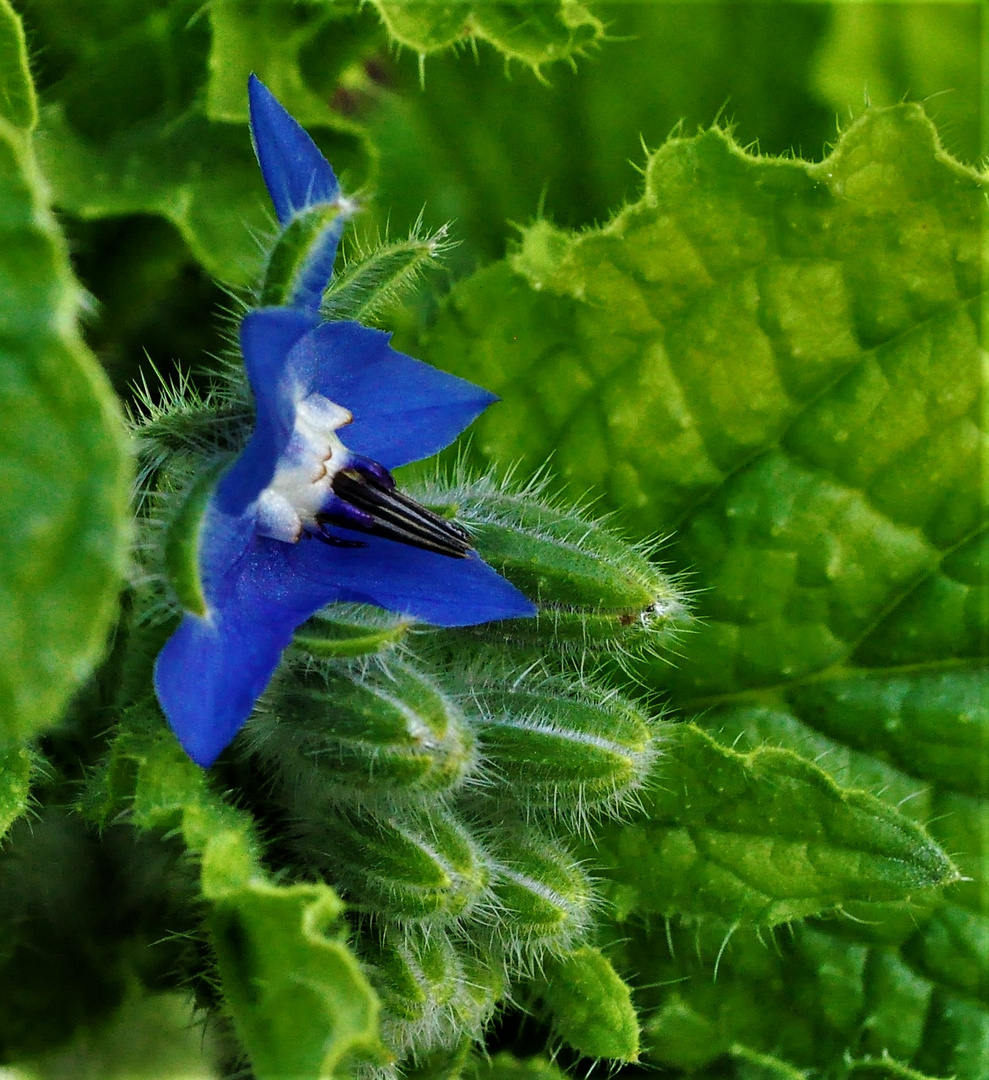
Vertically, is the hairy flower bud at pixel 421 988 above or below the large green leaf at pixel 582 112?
below

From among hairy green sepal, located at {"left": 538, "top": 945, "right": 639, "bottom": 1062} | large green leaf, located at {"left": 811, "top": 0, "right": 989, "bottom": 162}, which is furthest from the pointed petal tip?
large green leaf, located at {"left": 811, "top": 0, "right": 989, "bottom": 162}

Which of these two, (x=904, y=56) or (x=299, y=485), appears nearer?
(x=299, y=485)

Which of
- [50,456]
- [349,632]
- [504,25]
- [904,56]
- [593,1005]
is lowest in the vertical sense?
[593,1005]

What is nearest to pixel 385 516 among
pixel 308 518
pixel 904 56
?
pixel 308 518

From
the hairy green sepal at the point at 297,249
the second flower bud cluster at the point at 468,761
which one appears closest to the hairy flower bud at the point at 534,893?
the second flower bud cluster at the point at 468,761

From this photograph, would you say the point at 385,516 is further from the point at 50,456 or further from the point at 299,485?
→ the point at 50,456

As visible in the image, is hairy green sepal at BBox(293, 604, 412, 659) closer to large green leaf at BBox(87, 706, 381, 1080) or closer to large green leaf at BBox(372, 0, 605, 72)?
large green leaf at BBox(87, 706, 381, 1080)

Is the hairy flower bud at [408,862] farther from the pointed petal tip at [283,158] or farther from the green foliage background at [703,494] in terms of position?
the pointed petal tip at [283,158]
